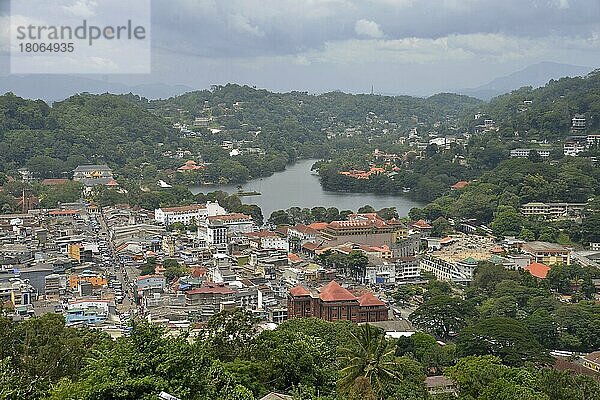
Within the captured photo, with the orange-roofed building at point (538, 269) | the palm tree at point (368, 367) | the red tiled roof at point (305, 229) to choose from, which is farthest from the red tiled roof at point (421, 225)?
the palm tree at point (368, 367)

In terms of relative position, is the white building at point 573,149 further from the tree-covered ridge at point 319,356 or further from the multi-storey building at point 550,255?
the tree-covered ridge at point 319,356

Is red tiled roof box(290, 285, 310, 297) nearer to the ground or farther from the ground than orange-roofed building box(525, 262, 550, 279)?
farther from the ground

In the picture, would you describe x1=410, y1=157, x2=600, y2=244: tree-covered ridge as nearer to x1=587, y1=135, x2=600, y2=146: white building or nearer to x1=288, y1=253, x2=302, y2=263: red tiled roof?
x1=587, y1=135, x2=600, y2=146: white building

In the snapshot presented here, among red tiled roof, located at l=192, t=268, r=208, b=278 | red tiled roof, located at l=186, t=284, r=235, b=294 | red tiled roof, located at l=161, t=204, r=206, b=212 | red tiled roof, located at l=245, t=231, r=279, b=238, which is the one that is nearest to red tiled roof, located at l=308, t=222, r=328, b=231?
red tiled roof, located at l=245, t=231, r=279, b=238

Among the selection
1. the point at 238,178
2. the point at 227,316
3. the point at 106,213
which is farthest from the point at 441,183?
the point at 227,316

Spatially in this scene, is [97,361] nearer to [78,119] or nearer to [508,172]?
[508,172]

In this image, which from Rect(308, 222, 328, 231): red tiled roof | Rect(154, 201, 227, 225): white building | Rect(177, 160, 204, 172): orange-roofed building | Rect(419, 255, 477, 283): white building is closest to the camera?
Rect(419, 255, 477, 283): white building

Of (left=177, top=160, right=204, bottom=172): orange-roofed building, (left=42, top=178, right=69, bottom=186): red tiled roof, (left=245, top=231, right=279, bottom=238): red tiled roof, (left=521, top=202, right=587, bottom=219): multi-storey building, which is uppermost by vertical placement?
(left=177, top=160, right=204, bottom=172): orange-roofed building
